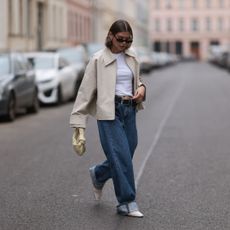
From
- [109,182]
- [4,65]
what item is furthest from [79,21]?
[109,182]

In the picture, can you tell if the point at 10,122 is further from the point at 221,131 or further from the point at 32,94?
the point at 221,131

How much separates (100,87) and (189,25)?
4734 inches

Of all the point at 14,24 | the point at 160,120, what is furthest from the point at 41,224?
the point at 14,24

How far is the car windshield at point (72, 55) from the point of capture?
2637cm

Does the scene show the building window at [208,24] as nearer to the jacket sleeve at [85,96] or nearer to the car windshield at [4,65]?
the car windshield at [4,65]

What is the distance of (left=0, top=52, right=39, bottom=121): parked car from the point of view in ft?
53.6

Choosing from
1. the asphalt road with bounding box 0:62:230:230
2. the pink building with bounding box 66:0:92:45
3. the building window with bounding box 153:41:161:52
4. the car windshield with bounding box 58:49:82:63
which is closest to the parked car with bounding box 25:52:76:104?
the car windshield with bounding box 58:49:82:63

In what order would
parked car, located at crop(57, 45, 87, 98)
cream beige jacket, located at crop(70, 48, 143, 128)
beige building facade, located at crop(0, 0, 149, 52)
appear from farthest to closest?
beige building facade, located at crop(0, 0, 149, 52)
parked car, located at crop(57, 45, 87, 98)
cream beige jacket, located at crop(70, 48, 143, 128)

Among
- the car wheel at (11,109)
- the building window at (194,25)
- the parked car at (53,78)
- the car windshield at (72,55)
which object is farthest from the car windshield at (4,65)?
the building window at (194,25)

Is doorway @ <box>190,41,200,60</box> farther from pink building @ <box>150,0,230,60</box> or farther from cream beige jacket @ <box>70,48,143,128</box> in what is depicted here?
cream beige jacket @ <box>70,48,143,128</box>

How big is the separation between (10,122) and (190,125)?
153 inches

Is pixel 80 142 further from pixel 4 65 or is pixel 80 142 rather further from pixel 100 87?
pixel 4 65

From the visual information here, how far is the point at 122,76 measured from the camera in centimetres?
689

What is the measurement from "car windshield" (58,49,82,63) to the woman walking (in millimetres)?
19266
